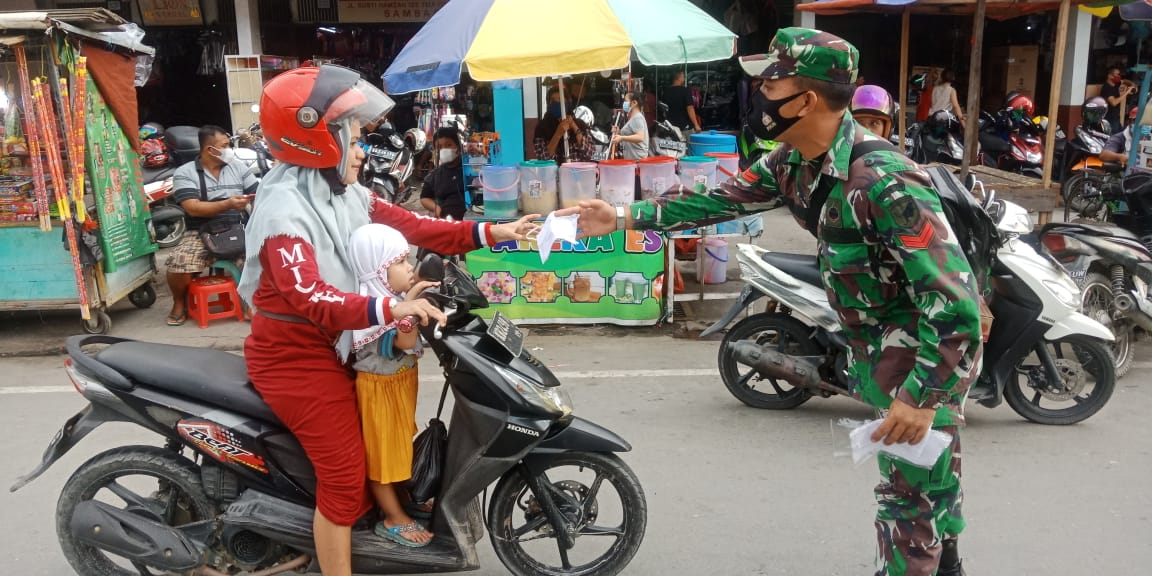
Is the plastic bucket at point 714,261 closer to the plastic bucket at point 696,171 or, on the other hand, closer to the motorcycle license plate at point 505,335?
the plastic bucket at point 696,171

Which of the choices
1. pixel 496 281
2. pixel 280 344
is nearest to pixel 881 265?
pixel 280 344

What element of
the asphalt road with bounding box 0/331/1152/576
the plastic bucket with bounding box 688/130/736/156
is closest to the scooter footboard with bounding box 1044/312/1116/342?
the asphalt road with bounding box 0/331/1152/576

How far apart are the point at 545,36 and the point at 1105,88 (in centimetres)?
987

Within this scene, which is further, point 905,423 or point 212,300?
point 212,300

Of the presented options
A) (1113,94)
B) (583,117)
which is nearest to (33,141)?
(583,117)

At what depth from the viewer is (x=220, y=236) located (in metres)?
6.79

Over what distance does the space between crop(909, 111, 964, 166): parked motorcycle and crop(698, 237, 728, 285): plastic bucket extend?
5.19 metres

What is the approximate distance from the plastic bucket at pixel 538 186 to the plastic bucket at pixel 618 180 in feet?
1.21

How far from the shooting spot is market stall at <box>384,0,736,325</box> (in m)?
5.81

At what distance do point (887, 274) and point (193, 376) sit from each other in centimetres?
208

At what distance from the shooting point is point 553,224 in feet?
9.51

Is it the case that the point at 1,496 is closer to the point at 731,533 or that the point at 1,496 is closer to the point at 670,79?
the point at 731,533

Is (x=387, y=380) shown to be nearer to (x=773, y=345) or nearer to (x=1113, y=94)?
(x=773, y=345)

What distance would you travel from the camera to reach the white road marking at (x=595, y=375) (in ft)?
17.5
